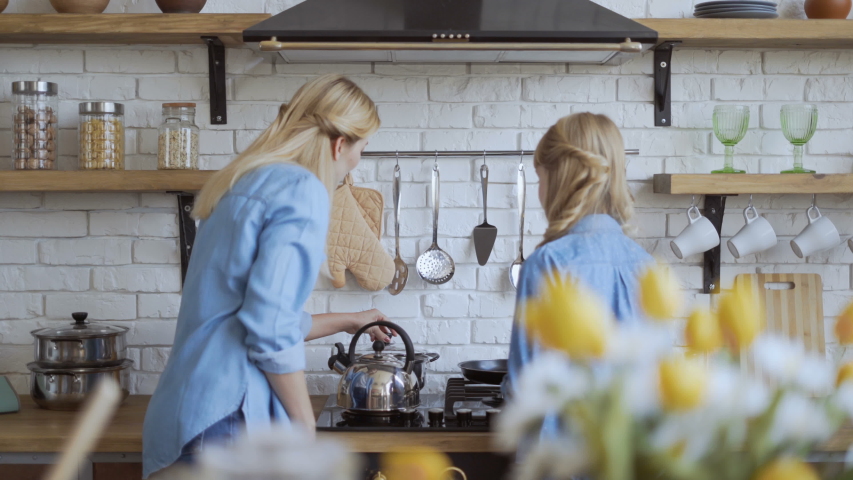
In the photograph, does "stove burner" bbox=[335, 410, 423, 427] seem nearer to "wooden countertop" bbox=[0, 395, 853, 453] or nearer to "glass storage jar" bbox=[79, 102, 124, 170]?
"wooden countertop" bbox=[0, 395, 853, 453]

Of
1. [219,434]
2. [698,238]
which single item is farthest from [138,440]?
A: [698,238]

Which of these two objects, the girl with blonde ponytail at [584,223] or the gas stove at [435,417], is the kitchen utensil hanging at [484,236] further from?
the girl with blonde ponytail at [584,223]

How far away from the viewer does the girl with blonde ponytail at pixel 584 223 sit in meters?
1.55

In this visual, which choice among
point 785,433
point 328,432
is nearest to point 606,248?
point 328,432

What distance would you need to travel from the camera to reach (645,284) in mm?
450

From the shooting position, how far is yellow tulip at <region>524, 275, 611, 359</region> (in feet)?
1.38

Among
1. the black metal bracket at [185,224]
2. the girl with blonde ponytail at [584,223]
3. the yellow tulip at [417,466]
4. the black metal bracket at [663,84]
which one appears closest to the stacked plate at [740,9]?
the black metal bracket at [663,84]

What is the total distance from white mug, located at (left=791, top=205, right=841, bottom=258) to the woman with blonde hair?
1.46 metres

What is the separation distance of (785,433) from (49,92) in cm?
221

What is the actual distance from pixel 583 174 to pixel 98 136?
135 centimetres

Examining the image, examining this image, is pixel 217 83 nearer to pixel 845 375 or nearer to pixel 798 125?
pixel 798 125

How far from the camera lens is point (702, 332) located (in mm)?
457

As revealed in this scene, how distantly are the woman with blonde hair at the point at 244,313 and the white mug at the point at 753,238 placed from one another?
1303mm

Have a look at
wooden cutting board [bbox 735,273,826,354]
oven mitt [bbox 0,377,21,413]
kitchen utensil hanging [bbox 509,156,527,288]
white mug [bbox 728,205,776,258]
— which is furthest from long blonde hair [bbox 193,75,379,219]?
wooden cutting board [bbox 735,273,826,354]
